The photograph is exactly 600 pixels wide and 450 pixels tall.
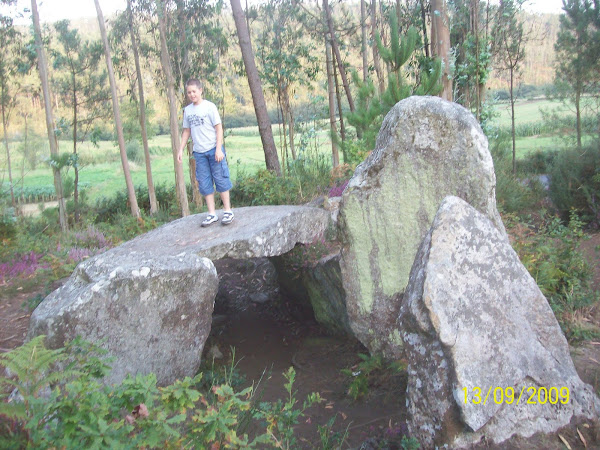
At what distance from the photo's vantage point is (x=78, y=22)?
23.9 metres

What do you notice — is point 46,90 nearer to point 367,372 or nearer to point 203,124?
point 203,124

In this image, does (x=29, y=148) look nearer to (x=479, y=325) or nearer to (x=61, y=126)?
(x=61, y=126)

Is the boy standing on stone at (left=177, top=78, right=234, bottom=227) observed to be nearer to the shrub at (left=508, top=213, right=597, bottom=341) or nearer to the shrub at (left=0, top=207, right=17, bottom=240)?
the shrub at (left=508, top=213, right=597, bottom=341)

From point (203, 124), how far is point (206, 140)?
0.15 metres

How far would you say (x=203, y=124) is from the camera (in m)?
4.96

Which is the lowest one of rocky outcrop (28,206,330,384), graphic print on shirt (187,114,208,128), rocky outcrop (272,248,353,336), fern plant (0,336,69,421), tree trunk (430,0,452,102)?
rocky outcrop (272,248,353,336)

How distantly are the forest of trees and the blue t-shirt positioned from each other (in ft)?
13.4

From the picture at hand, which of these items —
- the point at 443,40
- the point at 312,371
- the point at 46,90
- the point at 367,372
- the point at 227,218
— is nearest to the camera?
the point at 367,372

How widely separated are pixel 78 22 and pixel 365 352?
79.0ft

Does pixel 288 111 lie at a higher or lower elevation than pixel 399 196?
higher

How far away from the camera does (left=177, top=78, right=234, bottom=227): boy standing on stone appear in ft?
16.2

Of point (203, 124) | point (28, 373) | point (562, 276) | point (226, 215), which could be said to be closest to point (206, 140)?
point (203, 124)

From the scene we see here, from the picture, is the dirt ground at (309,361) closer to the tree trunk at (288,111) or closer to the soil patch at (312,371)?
the soil patch at (312,371)

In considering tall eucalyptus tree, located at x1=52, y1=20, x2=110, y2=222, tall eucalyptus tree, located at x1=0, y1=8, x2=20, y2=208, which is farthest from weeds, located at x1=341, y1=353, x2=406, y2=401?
tall eucalyptus tree, located at x1=0, y1=8, x2=20, y2=208
